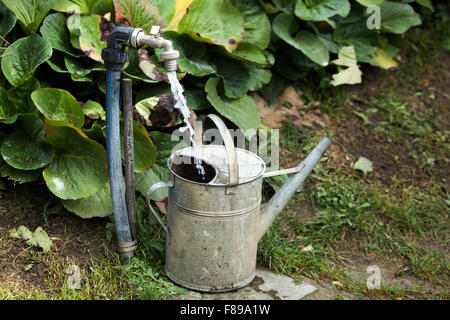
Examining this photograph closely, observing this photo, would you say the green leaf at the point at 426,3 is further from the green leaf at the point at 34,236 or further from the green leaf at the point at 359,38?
the green leaf at the point at 34,236

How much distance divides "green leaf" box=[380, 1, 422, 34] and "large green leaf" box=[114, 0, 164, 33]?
1.88 metres

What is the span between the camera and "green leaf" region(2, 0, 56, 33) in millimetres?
2404

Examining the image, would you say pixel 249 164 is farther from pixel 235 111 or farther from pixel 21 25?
pixel 21 25

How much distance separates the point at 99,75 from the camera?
264 cm

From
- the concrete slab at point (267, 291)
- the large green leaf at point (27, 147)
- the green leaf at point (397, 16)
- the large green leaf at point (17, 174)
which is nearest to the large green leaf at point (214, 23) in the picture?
the large green leaf at point (27, 147)

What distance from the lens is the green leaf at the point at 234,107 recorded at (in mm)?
2854

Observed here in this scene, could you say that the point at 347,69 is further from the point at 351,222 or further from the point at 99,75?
the point at 99,75

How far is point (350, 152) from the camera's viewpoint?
3361mm

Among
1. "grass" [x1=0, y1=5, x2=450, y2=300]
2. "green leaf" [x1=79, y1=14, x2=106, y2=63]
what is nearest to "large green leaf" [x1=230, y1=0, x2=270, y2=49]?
"grass" [x1=0, y1=5, x2=450, y2=300]

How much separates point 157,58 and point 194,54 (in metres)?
0.24

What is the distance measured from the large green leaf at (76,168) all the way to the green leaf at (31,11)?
54 cm

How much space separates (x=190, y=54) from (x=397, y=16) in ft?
5.78

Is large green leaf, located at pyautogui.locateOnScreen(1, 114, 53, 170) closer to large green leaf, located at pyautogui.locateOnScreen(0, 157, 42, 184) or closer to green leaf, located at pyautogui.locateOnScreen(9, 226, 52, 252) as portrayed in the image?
large green leaf, located at pyautogui.locateOnScreen(0, 157, 42, 184)

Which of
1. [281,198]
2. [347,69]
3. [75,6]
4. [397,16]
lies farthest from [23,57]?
[397,16]
